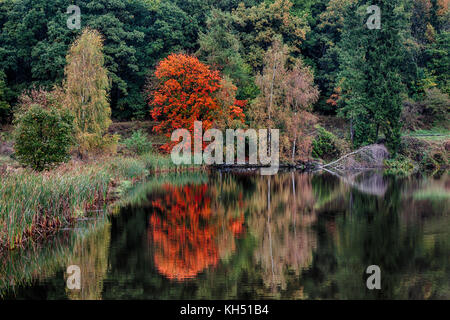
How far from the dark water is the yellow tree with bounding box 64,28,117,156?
28.5 feet

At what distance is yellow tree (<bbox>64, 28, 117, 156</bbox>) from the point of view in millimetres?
27406

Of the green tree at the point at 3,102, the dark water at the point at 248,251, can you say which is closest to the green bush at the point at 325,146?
the dark water at the point at 248,251

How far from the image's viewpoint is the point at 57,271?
1030 cm

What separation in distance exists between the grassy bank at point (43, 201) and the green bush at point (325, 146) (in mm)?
23318

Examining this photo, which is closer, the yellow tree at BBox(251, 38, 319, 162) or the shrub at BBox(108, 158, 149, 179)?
the shrub at BBox(108, 158, 149, 179)

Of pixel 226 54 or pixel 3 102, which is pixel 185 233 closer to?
pixel 226 54

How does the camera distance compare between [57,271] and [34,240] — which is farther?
[34,240]

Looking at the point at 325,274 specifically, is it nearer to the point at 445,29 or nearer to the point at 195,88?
the point at 195,88

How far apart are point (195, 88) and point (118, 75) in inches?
515

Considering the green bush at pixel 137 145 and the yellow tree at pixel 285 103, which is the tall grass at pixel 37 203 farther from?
the yellow tree at pixel 285 103

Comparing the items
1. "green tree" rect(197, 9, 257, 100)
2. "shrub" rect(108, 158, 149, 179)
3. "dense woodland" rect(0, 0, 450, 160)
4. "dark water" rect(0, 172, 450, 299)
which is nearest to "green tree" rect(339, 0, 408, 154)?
"dense woodland" rect(0, 0, 450, 160)

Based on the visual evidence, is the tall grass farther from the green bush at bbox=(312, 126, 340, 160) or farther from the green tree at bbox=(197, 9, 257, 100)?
the green tree at bbox=(197, 9, 257, 100)

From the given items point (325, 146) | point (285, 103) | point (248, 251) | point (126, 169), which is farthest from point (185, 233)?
point (325, 146)

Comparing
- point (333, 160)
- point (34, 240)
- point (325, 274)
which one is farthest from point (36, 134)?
point (333, 160)
